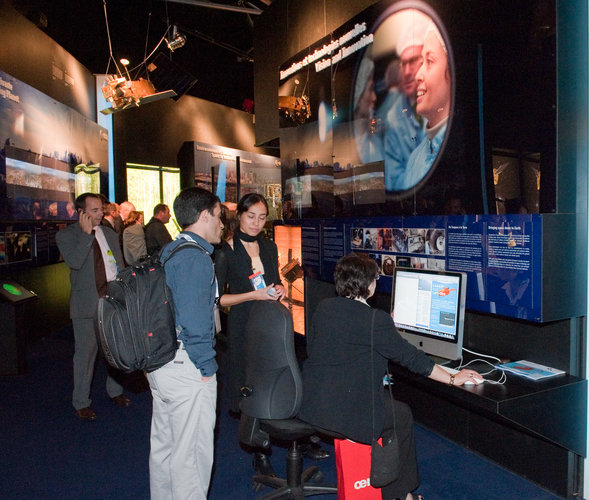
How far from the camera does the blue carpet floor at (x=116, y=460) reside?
2.52 metres

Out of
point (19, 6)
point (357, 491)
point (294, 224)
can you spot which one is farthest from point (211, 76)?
point (357, 491)

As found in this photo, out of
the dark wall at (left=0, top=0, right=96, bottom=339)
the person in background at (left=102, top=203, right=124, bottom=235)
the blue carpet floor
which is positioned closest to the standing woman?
the blue carpet floor

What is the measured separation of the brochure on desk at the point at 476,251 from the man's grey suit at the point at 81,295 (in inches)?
75.9

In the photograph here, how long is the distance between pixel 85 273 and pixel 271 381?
77.4 inches

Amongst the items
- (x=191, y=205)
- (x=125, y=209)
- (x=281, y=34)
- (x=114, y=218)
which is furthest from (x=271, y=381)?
(x=125, y=209)

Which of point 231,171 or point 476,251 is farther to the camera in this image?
point 231,171

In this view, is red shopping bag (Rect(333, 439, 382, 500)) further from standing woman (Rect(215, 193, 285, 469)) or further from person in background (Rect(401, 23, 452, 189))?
person in background (Rect(401, 23, 452, 189))

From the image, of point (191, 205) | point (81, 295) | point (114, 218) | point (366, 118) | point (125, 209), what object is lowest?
point (81, 295)

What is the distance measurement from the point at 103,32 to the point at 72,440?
21.2 ft

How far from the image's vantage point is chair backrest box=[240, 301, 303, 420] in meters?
2.05

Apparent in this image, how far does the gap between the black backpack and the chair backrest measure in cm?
40

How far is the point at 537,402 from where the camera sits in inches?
79.1

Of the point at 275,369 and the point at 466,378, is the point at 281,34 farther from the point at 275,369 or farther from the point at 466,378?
the point at 466,378

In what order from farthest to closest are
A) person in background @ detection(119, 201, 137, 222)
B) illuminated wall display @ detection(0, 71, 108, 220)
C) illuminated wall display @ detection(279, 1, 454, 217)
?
person in background @ detection(119, 201, 137, 222) → illuminated wall display @ detection(0, 71, 108, 220) → illuminated wall display @ detection(279, 1, 454, 217)
